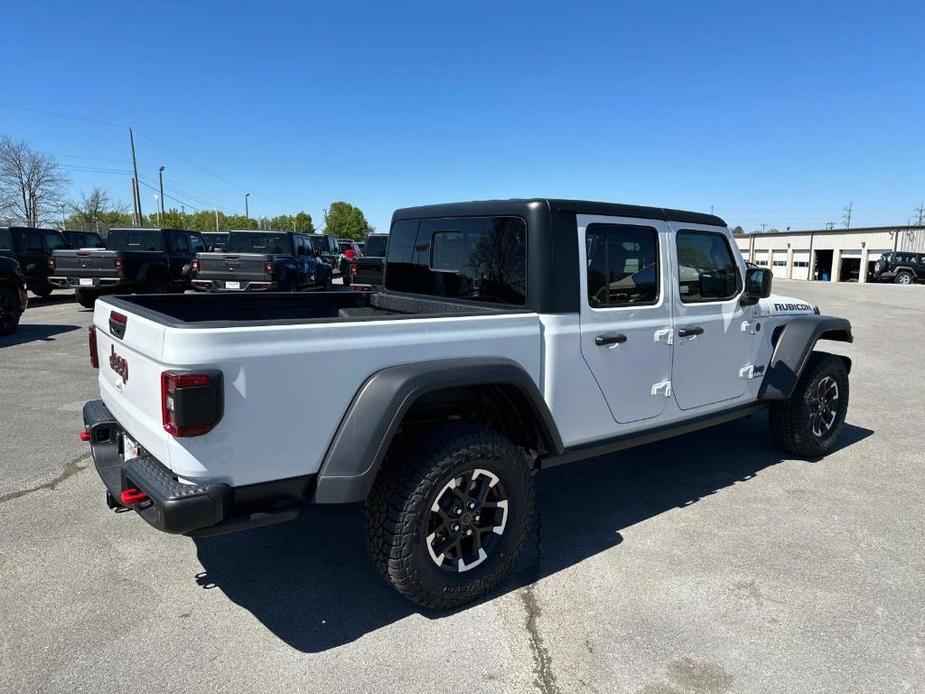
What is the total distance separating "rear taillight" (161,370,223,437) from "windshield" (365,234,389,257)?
14.0 meters

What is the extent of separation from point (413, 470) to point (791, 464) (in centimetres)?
373

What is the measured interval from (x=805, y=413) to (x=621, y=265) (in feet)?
7.98

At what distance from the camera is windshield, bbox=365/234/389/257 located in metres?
16.2

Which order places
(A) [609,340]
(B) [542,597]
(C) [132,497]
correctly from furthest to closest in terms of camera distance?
(A) [609,340]
(B) [542,597]
(C) [132,497]

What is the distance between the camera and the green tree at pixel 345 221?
364 ft

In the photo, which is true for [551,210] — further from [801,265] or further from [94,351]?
[801,265]

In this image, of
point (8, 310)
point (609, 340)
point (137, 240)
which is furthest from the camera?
point (137, 240)

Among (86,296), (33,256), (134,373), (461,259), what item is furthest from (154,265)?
(134,373)

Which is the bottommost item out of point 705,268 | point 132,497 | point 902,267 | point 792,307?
point 132,497

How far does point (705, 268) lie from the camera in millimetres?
4164

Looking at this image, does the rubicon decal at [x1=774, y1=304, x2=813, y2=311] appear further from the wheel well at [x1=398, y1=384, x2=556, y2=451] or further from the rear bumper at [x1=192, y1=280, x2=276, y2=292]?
the rear bumper at [x1=192, y1=280, x2=276, y2=292]

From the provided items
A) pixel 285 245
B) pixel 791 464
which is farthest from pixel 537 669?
pixel 285 245

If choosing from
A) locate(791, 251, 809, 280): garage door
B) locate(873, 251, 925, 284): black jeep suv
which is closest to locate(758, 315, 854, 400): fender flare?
locate(873, 251, 925, 284): black jeep suv

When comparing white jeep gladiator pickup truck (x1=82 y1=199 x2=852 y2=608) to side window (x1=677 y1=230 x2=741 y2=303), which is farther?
side window (x1=677 y1=230 x2=741 y2=303)
